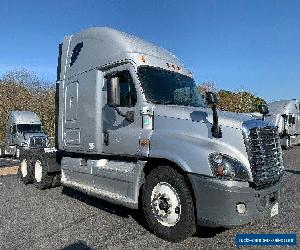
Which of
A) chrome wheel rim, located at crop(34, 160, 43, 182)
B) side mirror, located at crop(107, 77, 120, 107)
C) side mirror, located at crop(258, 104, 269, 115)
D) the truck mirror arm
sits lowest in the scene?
chrome wheel rim, located at crop(34, 160, 43, 182)

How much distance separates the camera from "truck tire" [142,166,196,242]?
16.9 feet

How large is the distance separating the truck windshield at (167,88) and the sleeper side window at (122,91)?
0.79ft

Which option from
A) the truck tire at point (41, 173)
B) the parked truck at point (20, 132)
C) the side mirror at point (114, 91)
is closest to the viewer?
the side mirror at point (114, 91)

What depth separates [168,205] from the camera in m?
5.43

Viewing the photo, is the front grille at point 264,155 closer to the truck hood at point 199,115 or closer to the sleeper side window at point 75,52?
the truck hood at point 199,115

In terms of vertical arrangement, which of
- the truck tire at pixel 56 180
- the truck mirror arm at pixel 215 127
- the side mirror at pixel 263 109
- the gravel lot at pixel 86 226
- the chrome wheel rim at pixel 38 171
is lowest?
the gravel lot at pixel 86 226

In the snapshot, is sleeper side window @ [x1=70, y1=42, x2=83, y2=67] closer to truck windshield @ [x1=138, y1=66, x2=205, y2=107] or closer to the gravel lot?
truck windshield @ [x1=138, y1=66, x2=205, y2=107]

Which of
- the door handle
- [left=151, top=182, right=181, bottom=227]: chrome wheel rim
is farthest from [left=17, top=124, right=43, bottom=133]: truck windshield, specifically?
[left=151, top=182, right=181, bottom=227]: chrome wheel rim

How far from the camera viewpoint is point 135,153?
6184 millimetres

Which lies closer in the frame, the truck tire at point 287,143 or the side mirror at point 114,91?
the side mirror at point 114,91

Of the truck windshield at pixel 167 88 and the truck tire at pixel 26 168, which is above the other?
the truck windshield at pixel 167 88

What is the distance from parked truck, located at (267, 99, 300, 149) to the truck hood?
17862 millimetres

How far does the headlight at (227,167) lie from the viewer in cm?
488

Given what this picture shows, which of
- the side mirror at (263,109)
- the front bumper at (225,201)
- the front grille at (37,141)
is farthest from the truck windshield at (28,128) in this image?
the front bumper at (225,201)
